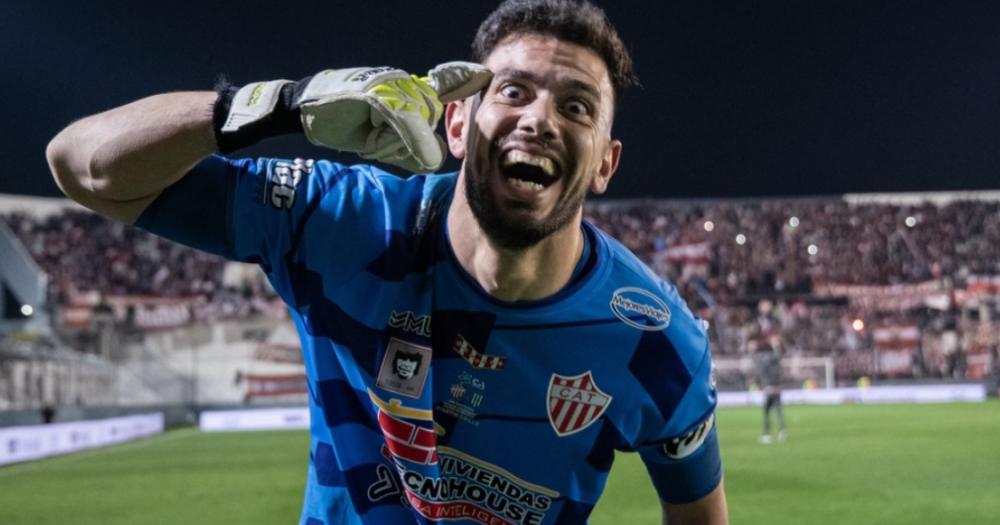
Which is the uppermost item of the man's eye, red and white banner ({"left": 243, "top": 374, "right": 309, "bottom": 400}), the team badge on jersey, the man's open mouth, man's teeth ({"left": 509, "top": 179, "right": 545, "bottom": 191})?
the man's eye

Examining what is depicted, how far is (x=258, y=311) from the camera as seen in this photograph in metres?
32.3

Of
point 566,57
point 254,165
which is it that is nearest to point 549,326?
point 566,57

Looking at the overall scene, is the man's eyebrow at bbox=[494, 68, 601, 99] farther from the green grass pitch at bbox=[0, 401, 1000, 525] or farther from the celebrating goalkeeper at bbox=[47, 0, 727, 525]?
the green grass pitch at bbox=[0, 401, 1000, 525]

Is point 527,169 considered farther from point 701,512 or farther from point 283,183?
Result: point 701,512

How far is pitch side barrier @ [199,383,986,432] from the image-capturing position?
29.2 meters

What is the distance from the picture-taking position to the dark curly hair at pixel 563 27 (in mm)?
2957

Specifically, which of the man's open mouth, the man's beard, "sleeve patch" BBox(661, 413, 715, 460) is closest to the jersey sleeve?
"sleeve patch" BBox(661, 413, 715, 460)

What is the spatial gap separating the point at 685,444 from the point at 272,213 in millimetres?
1567

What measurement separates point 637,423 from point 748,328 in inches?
1454

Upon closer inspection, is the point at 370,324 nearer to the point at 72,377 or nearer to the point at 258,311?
the point at 72,377

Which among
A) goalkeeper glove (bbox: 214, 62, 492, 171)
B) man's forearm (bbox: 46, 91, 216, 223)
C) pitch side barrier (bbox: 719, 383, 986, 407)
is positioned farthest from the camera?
pitch side barrier (bbox: 719, 383, 986, 407)

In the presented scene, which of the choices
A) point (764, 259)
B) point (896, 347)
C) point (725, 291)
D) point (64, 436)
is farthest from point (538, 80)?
point (764, 259)

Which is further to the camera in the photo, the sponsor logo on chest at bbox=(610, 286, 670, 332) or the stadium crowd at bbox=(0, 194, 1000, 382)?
the stadium crowd at bbox=(0, 194, 1000, 382)

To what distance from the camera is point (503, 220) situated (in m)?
2.88
